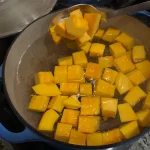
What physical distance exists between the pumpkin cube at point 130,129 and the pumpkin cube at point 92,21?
9.6 inches

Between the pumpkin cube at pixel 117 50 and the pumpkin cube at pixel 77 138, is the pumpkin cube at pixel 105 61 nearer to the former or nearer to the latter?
the pumpkin cube at pixel 117 50

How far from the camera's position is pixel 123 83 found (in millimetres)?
743

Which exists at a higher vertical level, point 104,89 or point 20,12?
point 20,12

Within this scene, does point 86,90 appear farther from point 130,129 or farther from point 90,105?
point 130,129

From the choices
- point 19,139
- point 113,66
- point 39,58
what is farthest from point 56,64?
point 19,139

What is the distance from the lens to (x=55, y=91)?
28.1 inches

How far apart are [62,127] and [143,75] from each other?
9.9 inches

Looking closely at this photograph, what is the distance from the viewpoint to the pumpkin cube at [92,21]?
28.7 inches

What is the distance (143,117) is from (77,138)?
0.15 metres

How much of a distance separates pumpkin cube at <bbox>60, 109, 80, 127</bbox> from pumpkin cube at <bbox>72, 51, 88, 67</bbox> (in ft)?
0.45

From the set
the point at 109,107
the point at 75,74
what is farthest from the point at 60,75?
the point at 109,107

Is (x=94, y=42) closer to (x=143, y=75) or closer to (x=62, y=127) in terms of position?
(x=143, y=75)

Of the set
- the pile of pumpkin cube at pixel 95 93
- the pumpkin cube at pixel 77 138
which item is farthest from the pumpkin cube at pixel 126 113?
the pumpkin cube at pixel 77 138

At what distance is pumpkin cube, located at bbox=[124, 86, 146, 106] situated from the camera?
2.33 feet
